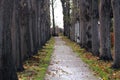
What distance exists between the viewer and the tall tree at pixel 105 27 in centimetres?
2303

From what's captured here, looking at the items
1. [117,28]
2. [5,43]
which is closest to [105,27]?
[117,28]

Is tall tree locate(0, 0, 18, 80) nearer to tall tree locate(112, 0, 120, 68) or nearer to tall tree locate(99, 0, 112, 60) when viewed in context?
tall tree locate(112, 0, 120, 68)

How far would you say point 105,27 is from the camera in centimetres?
2355

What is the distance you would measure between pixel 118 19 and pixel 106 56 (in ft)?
17.2

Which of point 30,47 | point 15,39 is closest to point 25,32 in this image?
point 30,47

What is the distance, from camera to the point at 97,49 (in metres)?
29.1

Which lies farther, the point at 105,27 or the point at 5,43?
the point at 105,27

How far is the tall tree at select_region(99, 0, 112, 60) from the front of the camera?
23.0m

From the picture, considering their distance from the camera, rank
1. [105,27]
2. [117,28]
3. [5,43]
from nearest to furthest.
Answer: [5,43]
[117,28]
[105,27]

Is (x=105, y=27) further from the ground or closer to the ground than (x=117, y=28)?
closer to the ground

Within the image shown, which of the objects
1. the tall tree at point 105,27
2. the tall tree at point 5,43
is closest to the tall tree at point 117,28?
the tall tree at point 105,27

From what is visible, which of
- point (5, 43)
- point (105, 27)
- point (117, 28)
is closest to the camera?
point (5, 43)

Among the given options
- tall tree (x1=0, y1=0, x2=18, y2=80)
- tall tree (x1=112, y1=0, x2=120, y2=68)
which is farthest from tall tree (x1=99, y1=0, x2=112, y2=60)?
tall tree (x1=0, y1=0, x2=18, y2=80)

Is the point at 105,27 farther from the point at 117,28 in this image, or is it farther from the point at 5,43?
the point at 5,43
